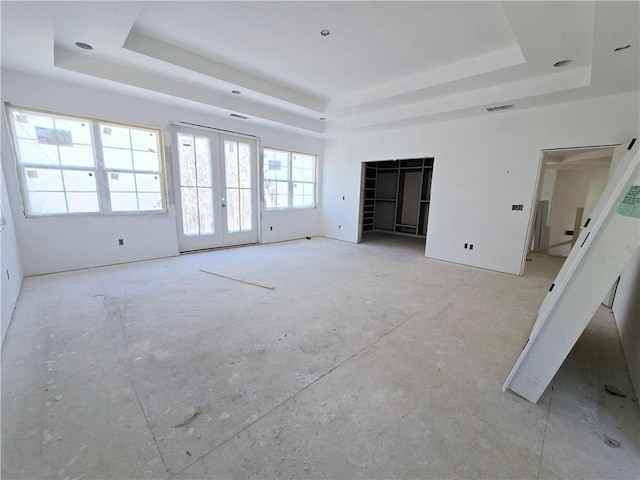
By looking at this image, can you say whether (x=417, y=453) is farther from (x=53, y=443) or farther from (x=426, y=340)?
(x=53, y=443)

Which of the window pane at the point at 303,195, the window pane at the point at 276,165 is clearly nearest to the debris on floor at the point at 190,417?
the window pane at the point at 276,165

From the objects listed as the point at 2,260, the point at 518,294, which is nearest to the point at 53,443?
the point at 2,260

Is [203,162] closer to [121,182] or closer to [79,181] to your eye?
[121,182]

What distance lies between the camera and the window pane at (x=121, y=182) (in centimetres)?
433

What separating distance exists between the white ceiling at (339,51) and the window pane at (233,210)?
169cm

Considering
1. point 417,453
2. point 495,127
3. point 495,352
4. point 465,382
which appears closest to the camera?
point 417,453

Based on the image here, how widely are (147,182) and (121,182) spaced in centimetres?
38

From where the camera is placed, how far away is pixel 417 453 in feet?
4.62

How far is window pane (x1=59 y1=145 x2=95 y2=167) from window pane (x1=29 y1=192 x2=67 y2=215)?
1.61 feet

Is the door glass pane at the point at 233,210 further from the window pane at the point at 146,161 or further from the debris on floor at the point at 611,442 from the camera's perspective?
the debris on floor at the point at 611,442

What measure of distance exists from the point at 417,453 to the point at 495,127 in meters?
Result: 5.10

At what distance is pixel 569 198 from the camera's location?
22.2 ft

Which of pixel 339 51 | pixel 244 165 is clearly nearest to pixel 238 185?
pixel 244 165

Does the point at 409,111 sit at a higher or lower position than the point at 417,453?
higher
